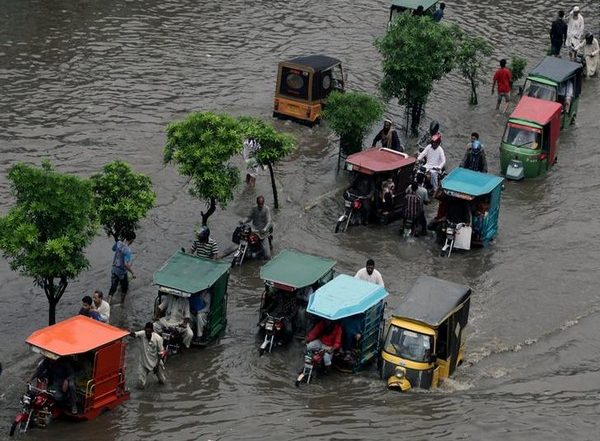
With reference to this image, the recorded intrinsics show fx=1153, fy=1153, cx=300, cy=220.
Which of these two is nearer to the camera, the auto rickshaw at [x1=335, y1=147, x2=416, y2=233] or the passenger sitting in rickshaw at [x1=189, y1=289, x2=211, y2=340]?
the passenger sitting in rickshaw at [x1=189, y1=289, x2=211, y2=340]

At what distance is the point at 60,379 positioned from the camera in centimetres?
1881

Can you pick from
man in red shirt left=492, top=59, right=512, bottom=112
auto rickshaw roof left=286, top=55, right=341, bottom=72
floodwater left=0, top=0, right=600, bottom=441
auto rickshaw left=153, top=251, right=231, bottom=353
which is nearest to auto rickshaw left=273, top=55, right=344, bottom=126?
auto rickshaw roof left=286, top=55, right=341, bottom=72

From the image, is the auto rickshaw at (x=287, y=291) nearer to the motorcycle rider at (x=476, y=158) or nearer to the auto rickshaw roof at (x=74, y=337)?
the auto rickshaw roof at (x=74, y=337)

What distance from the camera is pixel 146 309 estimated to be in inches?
909

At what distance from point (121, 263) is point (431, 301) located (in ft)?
20.8

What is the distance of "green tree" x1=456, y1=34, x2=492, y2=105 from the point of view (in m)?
33.6

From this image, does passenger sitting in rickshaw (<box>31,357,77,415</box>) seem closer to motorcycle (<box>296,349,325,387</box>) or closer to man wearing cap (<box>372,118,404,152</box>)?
motorcycle (<box>296,349,325,387</box>)

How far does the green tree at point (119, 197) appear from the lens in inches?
878

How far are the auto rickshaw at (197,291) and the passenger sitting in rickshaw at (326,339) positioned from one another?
2.02 metres

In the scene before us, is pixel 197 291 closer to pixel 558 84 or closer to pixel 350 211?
pixel 350 211

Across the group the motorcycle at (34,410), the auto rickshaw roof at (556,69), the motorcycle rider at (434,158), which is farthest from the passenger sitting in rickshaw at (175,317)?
the auto rickshaw roof at (556,69)

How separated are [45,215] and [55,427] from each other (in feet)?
12.6

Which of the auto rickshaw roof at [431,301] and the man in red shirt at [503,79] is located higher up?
the man in red shirt at [503,79]

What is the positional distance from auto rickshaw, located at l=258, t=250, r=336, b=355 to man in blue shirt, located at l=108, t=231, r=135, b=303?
283cm
